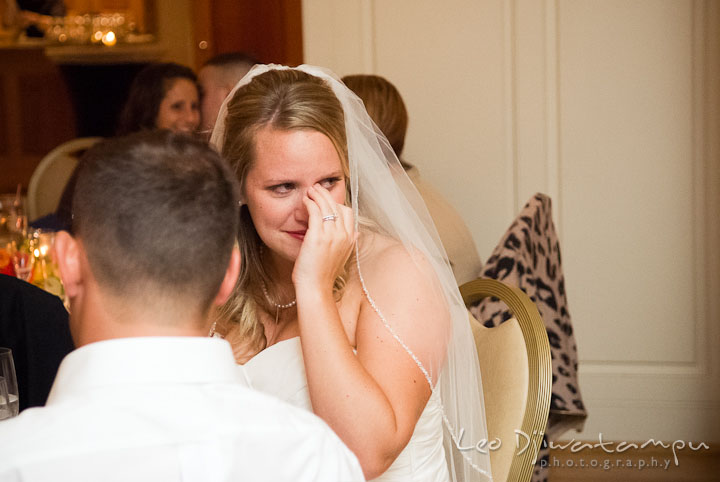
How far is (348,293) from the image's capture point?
70.1 inches

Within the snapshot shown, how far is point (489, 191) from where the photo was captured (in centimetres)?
387

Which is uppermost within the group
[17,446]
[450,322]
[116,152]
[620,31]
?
[620,31]

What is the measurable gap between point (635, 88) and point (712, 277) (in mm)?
899

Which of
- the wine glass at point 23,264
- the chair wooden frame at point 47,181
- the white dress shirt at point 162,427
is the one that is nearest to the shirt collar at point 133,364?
the white dress shirt at point 162,427

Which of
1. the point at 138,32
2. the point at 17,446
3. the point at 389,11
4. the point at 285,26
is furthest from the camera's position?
the point at 138,32

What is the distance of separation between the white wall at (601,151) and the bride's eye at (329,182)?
7.33 ft

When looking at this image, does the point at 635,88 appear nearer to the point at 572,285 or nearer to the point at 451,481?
the point at 572,285

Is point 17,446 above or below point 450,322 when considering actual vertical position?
above

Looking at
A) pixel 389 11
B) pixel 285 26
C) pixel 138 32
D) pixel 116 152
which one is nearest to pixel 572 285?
pixel 389 11

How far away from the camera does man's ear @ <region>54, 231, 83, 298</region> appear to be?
3.39 feet

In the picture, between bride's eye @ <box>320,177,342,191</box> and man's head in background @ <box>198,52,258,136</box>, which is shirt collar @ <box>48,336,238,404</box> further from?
man's head in background @ <box>198,52,258,136</box>

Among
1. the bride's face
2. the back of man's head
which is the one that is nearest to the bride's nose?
the bride's face

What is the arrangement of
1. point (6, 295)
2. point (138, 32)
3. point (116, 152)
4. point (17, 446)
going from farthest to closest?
point (138, 32)
point (6, 295)
point (116, 152)
point (17, 446)

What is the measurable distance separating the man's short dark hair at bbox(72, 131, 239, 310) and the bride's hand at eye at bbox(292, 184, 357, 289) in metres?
0.47
